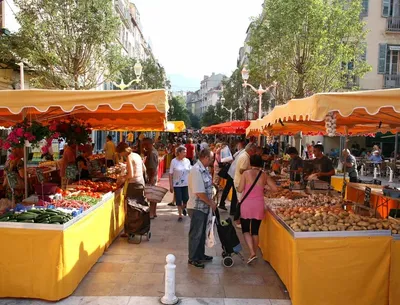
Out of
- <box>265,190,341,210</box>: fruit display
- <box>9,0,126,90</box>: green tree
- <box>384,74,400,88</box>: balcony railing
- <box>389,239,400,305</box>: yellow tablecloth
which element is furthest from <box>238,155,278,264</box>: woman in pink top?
<box>384,74,400,88</box>: balcony railing

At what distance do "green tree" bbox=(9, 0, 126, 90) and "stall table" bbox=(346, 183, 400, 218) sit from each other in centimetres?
1261

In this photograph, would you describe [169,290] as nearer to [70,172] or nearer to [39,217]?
[39,217]

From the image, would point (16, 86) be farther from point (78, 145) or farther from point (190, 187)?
point (190, 187)

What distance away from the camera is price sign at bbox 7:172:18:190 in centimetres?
662

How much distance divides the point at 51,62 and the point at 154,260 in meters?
13.2

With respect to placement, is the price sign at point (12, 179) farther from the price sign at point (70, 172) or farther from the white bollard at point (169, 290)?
the white bollard at point (169, 290)

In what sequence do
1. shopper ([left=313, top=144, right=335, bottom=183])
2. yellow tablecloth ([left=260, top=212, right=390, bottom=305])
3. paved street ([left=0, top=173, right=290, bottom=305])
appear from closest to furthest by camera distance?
1. yellow tablecloth ([left=260, top=212, right=390, bottom=305])
2. paved street ([left=0, top=173, right=290, bottom=305])
3. shopper ([left=313, top=144, right=335, bottom=183])

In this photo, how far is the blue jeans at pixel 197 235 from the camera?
592 cm

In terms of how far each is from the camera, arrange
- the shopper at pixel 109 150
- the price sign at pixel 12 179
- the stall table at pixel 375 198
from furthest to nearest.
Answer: the shopper at pixel 109 150 < the stall table at pixel 375 198 < the price sign at pixel 12 179

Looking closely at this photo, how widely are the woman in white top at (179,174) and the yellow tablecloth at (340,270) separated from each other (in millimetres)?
4507

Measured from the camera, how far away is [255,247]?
19.8 feet

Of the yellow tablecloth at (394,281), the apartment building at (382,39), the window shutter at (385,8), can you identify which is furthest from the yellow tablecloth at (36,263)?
the window shutter at (385,8)

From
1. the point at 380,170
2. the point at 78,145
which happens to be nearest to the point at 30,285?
the point at 78,145

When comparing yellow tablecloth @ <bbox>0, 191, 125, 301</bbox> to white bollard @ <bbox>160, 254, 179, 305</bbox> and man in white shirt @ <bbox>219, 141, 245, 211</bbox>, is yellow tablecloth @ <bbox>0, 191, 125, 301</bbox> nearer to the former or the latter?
white bollard @ <bbox>160, 254, 179, 305</bbox>
